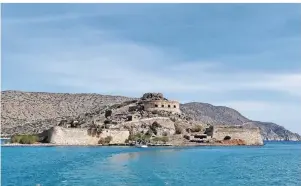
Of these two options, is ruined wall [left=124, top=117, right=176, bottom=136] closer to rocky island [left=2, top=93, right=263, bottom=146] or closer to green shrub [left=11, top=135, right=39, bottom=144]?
rocky island [left=2, top=93, right=263, bottom=146]

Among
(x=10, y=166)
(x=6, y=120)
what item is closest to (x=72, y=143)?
(x=10, y=166)

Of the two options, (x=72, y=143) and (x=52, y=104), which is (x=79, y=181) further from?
(x=52, y=104)

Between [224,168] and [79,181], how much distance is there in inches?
458

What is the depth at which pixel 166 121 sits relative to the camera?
74.0 metres

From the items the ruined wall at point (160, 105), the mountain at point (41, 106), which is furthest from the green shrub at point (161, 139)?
the mountain at point (41, 106)

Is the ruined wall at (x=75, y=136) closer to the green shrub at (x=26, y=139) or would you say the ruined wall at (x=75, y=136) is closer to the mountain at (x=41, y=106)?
the green shrub at (x=26, y=139)

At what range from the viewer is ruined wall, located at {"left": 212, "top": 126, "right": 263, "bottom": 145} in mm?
72438

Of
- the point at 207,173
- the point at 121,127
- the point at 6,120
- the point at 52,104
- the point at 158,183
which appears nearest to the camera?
the point at 158,183

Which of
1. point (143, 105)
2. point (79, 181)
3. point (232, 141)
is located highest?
point (143, 105)

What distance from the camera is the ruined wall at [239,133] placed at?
238 feet

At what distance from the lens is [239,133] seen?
7606cm

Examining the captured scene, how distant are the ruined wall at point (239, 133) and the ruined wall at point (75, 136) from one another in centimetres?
1431

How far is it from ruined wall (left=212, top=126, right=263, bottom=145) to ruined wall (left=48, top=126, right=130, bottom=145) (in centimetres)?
1431

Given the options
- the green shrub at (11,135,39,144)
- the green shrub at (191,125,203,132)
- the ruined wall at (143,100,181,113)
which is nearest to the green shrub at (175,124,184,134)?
the green shrub at (191,125,203,132)
